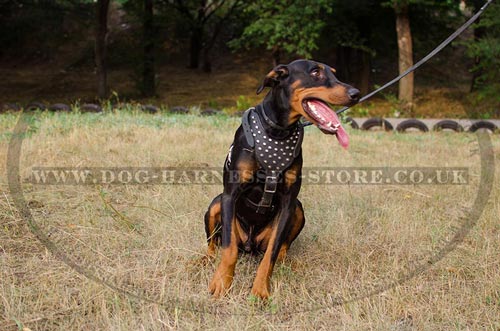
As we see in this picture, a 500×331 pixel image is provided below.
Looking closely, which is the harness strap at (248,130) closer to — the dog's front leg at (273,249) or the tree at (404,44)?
the dog's front leg at (273,249)

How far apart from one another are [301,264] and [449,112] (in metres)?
13.0

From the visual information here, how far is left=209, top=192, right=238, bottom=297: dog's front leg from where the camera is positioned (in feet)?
9.64

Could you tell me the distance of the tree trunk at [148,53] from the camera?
729 inches

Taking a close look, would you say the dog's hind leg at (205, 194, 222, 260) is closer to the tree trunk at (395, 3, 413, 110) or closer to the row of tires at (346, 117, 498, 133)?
the row of tires at (346, 117, 498, 133)

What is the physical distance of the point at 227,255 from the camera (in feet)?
9.66

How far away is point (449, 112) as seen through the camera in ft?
48.5

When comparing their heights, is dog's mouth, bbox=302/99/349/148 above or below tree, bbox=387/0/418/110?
below

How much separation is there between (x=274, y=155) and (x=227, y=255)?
0.66m

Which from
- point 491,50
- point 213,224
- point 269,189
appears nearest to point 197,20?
point 491,50

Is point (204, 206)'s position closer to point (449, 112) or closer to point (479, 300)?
Result: point (479, 300)

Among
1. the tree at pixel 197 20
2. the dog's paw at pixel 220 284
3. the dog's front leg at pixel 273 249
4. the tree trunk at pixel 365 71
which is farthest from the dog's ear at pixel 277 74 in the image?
the tree at pixel 197 20

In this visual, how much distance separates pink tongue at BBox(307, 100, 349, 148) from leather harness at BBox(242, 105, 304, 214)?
0.71 ft

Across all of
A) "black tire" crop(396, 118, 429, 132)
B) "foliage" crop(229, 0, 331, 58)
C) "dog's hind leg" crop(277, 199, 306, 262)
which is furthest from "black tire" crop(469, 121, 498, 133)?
"dog's hind leg" crop(277, 199, 306, 262)

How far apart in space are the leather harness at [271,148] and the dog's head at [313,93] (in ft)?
0.38
